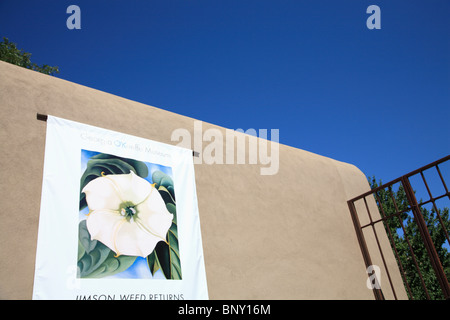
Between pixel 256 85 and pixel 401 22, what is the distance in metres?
2.22

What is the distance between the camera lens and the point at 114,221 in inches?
108

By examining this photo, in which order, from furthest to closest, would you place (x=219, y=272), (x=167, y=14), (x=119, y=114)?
(x=167, y=14), (x=119, y=114), (x=219, y=272)

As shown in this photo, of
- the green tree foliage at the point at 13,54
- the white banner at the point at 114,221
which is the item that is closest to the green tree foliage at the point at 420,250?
the white banner at the point at 114,221

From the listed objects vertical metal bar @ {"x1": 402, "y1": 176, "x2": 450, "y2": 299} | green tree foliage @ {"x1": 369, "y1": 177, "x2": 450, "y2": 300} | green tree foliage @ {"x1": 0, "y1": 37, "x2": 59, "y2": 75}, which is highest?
green tree foliage @ {"x1": 0, "y1": 37, "x2": 59, "y2": 75}

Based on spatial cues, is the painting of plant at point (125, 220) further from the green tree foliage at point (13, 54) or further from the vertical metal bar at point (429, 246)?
the green tree foliage at point (13, 54)

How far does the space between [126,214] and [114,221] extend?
0.42 feet

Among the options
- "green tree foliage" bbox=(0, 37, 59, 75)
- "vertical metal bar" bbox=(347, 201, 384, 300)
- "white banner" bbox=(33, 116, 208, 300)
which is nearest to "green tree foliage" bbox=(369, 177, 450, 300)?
"vertical metal bar" bbox=(347, 201, 384, 300)

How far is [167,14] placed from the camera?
15.0 ft

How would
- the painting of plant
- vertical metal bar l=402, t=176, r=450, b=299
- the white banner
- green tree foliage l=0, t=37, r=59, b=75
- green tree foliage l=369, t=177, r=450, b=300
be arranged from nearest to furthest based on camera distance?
the white banner
the painting of plant
vertical metal bar l=402, t=176, r=450, b=299
green tree foliage l=0, t=37, r=59, b=75
green tree foliage l=369, t=177, r=450, b=300

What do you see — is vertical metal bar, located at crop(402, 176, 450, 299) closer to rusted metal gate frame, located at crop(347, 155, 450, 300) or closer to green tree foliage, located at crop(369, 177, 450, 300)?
rusted metal gate frame, located at crop(347, 155, 450, 300)

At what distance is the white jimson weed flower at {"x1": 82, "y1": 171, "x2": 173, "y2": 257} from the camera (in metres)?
2.68

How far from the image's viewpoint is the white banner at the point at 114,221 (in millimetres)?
2402
